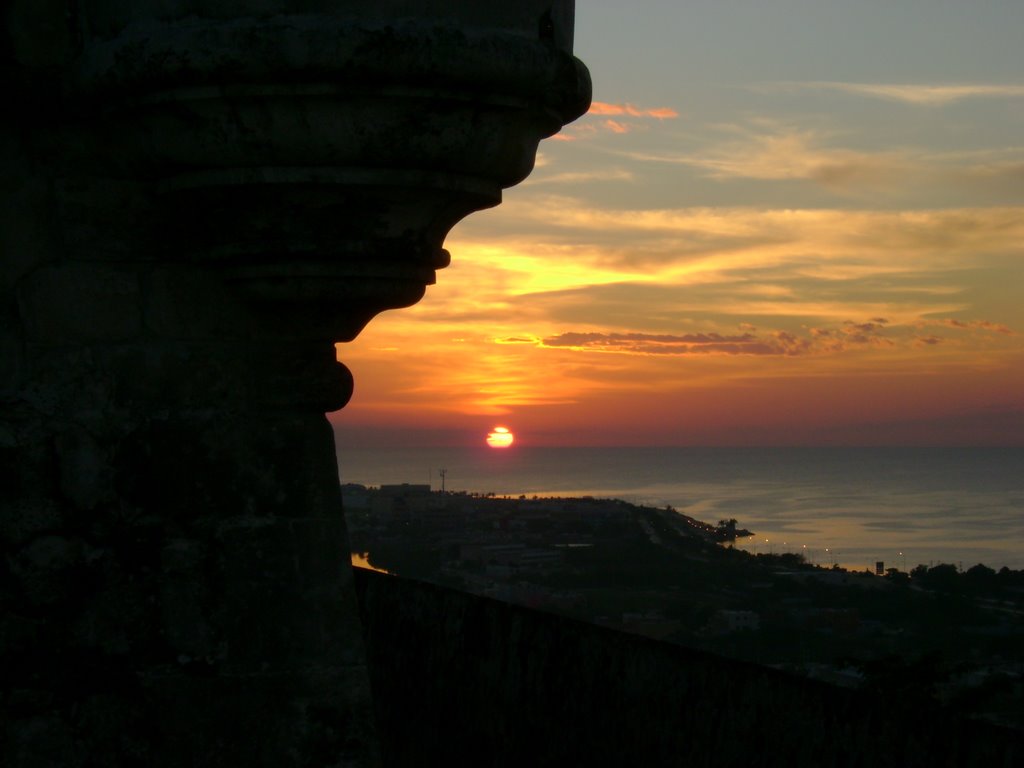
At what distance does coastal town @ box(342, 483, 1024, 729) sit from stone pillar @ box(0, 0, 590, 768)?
163 cm

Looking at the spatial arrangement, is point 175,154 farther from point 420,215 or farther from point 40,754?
point 40,754

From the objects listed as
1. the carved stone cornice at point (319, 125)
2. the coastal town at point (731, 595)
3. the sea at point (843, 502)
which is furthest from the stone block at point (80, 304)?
the sea at point (843, 502)

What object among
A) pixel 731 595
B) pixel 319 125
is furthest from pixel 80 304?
pixel 731 595

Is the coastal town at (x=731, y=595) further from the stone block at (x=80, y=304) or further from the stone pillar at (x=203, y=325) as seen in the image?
the stone block at (x=80, y=304)

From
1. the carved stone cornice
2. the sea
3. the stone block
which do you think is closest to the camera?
the carved stone cornice

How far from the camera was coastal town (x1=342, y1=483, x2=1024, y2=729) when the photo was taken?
8195mm

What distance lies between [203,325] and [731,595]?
1766 cm

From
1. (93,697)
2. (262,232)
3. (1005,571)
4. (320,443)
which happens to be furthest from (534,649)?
(1005,571)

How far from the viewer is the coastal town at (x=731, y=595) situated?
8195 mm

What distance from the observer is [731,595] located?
20.5 meters

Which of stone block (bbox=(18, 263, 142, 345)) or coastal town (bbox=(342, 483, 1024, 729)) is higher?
stone block (bbox=(18, 263, 142, 345))

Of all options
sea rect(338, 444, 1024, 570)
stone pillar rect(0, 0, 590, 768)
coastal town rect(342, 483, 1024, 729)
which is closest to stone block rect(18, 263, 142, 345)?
stone pillar rect(0, 0, 590, 768)

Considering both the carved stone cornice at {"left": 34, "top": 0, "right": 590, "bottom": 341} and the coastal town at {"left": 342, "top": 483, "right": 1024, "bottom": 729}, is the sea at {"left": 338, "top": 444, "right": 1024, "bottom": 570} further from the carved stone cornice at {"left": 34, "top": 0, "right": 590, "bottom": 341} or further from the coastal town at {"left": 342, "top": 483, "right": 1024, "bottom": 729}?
the carved stone cornice at {"left": 34, "top": 0, "right": 590, "bottom": 341}

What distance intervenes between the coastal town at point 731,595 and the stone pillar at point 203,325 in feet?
5.34
